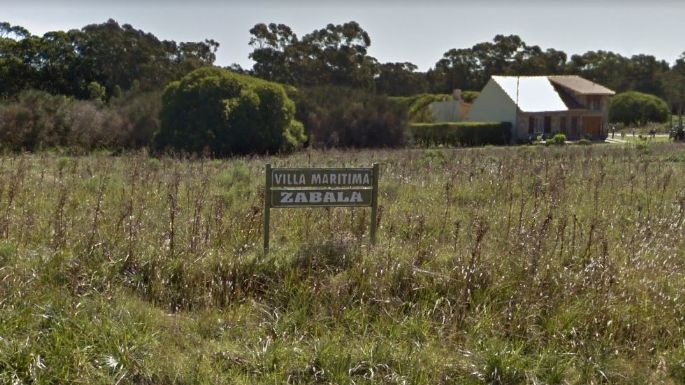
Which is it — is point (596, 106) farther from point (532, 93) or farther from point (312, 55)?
point (312, 55)

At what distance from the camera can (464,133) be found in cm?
4097

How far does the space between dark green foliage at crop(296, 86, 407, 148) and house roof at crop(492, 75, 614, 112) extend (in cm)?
1956

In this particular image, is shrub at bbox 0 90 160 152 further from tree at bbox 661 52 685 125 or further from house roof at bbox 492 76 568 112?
tree at bbox 661 52 685 125

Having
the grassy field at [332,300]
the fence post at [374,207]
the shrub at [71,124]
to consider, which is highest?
the shrub at [71,124]

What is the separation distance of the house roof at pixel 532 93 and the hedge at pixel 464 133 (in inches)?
190

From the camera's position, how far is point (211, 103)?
24016 mm

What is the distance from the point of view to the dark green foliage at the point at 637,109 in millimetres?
61375

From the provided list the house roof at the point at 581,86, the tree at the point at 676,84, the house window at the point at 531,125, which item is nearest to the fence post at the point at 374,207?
the house window at the point at 531,125

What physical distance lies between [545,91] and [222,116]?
37.0m

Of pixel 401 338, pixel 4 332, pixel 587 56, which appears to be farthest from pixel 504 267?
pixel 587 56

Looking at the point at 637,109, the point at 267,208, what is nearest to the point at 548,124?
the point at 637,109

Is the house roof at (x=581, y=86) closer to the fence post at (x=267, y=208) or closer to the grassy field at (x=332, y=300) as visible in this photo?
the grassy field at (x=332, y=300)

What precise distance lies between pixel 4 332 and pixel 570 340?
390 centimetres

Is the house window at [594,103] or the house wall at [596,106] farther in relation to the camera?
the house window at [594,103]
